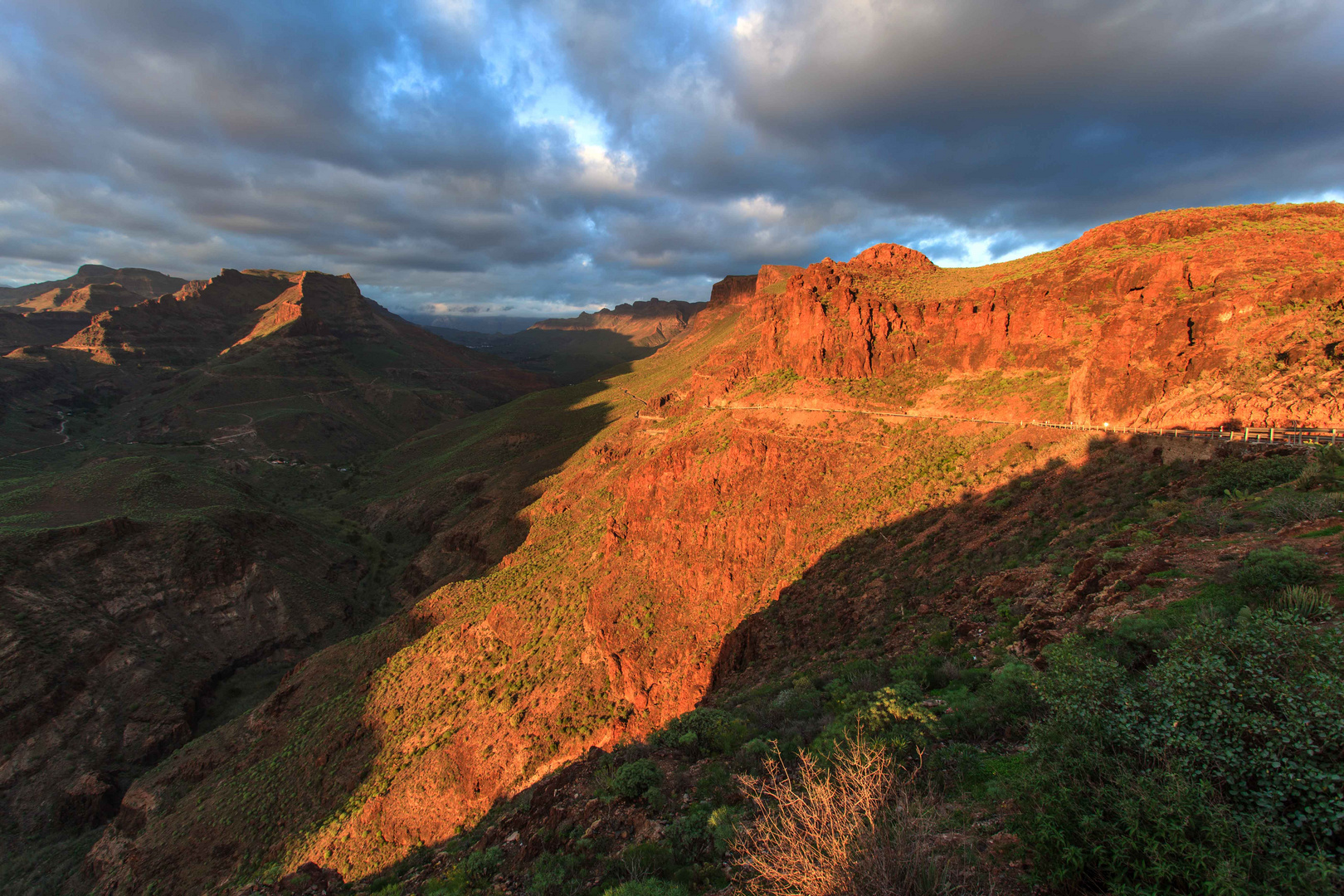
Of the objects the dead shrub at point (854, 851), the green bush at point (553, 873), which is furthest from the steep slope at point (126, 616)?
the dead shrub at point (854, 851)

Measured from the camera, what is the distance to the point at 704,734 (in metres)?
13.0

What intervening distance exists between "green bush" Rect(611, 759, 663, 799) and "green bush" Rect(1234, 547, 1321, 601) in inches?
460

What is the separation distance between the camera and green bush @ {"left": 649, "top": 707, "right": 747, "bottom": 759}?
12438mm

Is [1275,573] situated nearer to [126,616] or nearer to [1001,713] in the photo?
[1001,713]

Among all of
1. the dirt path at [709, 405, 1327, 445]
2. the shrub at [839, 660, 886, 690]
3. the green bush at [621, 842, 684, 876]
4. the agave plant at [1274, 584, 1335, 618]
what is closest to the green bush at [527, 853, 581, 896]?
the green bush at [621, 842, 684, 876]

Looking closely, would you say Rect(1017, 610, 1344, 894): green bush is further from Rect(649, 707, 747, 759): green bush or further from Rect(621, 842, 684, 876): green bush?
Rect(649, 707, 747, 759): green bush

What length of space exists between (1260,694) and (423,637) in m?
38.5

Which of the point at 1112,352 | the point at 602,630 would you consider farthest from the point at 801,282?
the point at 602,630

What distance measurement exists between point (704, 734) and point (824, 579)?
11.8 meters

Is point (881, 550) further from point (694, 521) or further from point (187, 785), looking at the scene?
point (187, 785)

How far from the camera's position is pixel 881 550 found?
2266cm

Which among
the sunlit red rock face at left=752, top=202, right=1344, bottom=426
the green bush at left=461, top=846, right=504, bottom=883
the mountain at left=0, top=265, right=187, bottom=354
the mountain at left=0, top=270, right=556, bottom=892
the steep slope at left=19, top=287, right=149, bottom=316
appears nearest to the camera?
the green bush at left=461, top=846, right=504, bottom=883

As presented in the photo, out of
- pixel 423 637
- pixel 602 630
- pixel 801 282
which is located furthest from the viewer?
pixel 801 282

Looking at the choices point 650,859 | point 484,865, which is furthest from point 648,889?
point 484,865
